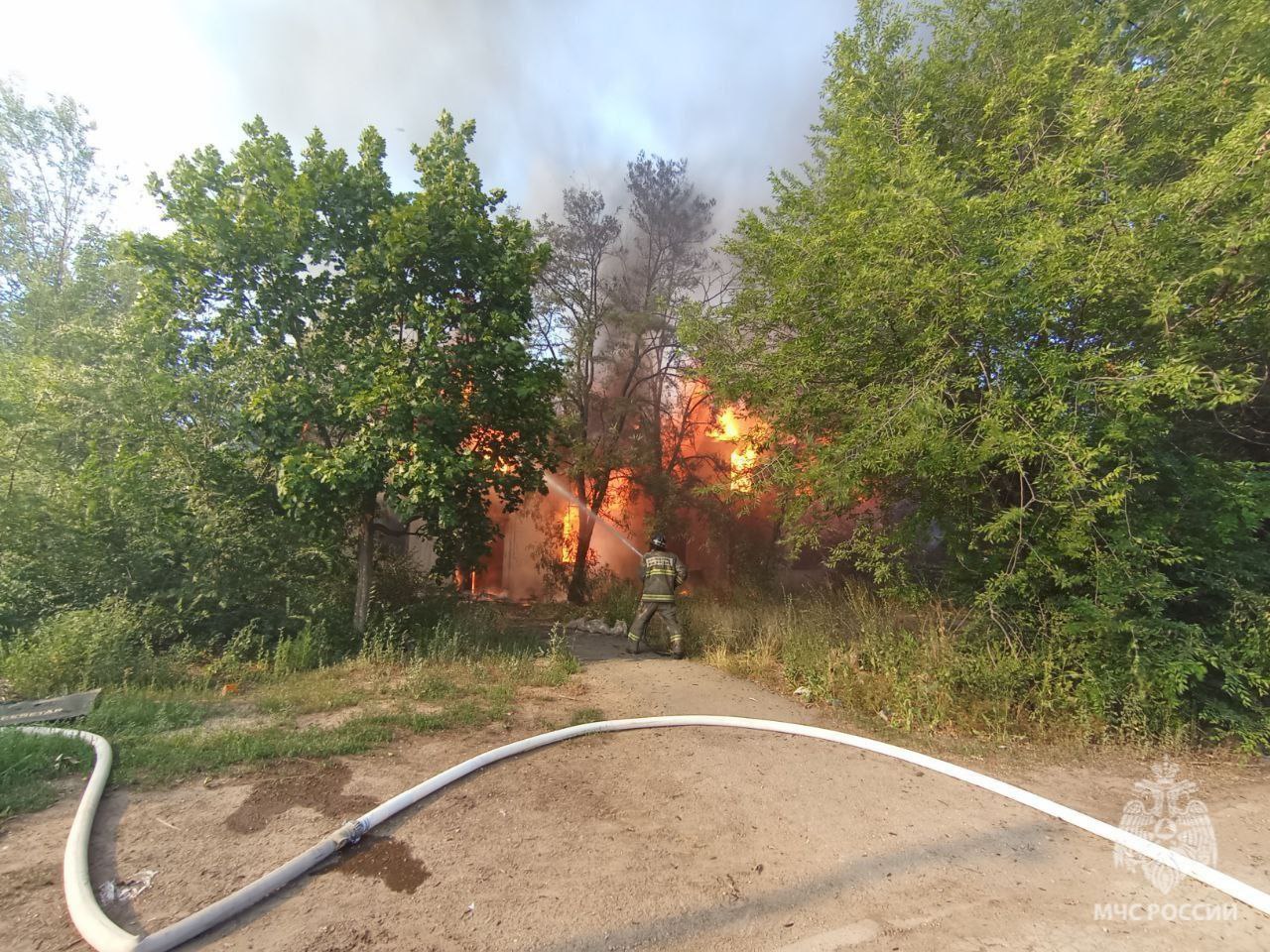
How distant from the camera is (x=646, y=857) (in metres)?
3.34

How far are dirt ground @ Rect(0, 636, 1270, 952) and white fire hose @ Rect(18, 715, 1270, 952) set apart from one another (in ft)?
0.26

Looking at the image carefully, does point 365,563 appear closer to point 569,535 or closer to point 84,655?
point 84,655

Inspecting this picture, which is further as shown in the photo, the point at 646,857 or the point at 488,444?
the point at 488,444

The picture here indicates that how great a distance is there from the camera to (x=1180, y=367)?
4676 mm

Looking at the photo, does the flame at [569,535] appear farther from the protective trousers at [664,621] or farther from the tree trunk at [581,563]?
the protective trousers at [664,621]

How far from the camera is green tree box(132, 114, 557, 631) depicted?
23.8 ft

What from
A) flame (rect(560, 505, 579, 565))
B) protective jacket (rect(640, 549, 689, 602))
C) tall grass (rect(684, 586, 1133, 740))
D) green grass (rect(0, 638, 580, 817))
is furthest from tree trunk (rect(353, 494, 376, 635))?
flame (rect(560, 505, 579, 565))

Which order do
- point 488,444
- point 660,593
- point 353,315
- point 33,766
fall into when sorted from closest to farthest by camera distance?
1. point 33,766
2. point 353,315
3. point 488,444
4. point 660,593

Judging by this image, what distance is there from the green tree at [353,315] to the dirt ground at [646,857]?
3675mm

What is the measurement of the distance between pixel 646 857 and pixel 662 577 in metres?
5.92

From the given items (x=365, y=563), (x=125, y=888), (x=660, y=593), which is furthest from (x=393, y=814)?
(x=660, y=593)

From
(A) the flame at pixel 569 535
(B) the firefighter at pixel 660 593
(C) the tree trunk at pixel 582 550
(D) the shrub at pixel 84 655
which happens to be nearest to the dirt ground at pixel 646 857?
(D) the shrub at pixel 84 655

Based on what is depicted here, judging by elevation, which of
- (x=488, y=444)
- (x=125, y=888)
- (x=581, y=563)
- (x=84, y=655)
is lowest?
(x=125, y=888)

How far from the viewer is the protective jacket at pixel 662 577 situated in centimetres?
921
